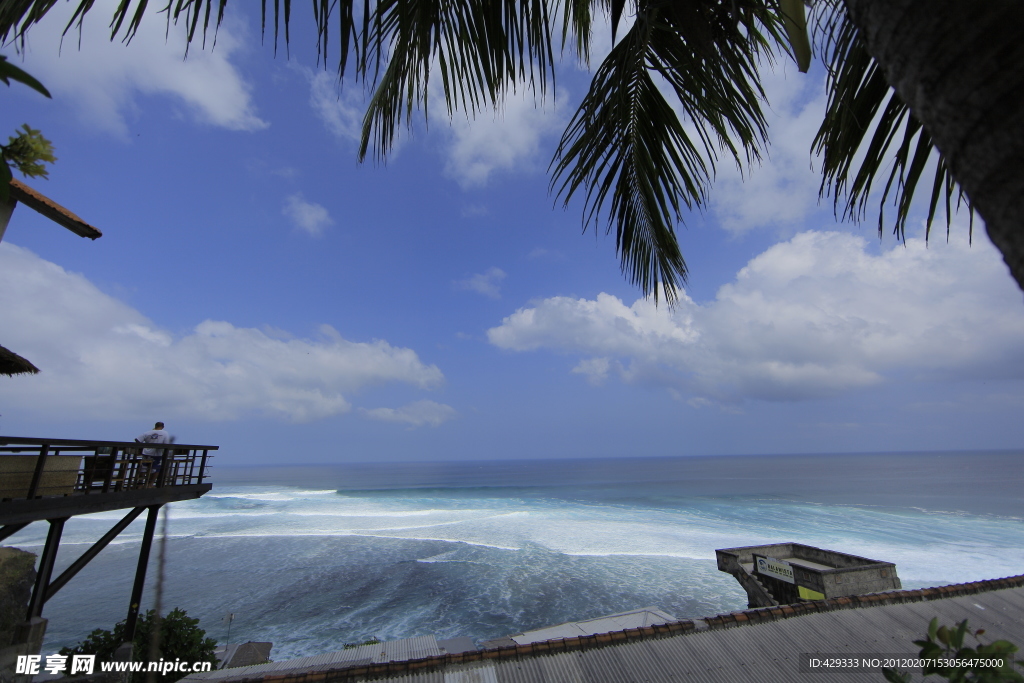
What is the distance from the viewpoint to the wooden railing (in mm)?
5207

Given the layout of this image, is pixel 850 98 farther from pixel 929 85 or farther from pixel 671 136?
pixel 671 136

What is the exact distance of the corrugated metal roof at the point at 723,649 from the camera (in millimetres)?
6383

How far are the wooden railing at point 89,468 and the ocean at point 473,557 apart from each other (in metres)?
10.9

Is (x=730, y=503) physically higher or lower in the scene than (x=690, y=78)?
lower

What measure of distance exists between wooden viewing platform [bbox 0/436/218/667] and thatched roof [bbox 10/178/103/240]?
2659mm

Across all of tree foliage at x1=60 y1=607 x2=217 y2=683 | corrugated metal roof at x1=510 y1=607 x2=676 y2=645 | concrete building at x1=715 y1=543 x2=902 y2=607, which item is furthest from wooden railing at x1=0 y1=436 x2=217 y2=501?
concrete building at x1=715 y1=543 x2=902 y2=607

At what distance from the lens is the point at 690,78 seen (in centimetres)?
242

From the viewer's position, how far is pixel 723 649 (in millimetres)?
6957

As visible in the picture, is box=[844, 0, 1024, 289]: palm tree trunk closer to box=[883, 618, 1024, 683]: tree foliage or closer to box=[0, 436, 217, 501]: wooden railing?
box=[883, 618, 1024, 683]: tree foliage

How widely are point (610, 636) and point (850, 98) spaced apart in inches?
300

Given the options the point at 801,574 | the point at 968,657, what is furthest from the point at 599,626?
the point at 968,657

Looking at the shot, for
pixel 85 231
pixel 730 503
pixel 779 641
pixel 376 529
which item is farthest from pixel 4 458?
pixel 730 503

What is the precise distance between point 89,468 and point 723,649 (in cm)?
885

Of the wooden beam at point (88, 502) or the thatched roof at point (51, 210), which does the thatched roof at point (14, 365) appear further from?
the thatched roof at point (51, 210)
